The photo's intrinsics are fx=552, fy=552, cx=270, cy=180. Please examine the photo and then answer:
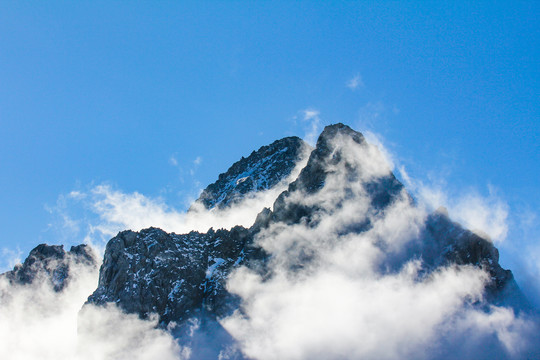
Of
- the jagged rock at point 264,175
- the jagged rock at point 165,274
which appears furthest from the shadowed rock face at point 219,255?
the jagged rock at point 264,175

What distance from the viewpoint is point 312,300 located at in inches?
5113

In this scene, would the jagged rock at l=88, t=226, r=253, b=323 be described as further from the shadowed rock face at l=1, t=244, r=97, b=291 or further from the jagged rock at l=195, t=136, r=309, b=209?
the jagged rock at l=195, t=136, r=309, b=209

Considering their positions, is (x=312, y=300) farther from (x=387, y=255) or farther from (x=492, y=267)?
(x=492, y=267)

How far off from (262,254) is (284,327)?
62.1ft

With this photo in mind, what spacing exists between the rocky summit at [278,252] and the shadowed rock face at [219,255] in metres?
0.23

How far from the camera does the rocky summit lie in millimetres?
123312

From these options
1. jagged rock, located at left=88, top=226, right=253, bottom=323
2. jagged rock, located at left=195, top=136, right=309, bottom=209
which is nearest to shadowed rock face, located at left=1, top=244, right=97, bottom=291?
jagged rock, located at left=88, top=226, right=253, bottom=323

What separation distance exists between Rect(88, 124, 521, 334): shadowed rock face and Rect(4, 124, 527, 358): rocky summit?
23 cm

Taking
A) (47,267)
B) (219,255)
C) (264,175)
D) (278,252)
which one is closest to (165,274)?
(219,255)

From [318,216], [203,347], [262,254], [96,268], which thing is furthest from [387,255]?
[96,268]

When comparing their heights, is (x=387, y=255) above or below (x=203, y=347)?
above

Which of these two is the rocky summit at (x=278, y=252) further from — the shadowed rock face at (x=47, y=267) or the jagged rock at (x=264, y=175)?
the jagged rock at (x=264, y=175)

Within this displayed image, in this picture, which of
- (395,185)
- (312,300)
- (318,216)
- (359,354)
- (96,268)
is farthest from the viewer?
(96,268)

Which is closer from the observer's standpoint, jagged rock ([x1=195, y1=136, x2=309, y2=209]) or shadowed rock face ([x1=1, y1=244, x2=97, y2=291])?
shadowed rock face ([x1=1, y1=244, x2=97, y2=291])
